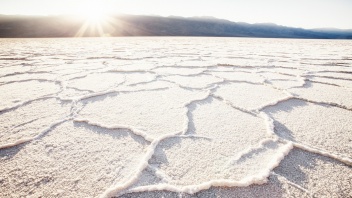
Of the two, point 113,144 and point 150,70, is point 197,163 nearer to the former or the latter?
point 113,144

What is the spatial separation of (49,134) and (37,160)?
0.17 metres

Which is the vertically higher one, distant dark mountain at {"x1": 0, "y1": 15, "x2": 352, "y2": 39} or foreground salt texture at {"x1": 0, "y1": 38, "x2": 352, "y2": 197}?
distant dark mountain at {"x1": 0, "y1": 15, "x2": 352, "y2": 39}

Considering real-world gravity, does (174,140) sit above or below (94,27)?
below

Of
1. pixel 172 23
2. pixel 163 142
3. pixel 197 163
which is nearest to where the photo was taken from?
pixel 197 163

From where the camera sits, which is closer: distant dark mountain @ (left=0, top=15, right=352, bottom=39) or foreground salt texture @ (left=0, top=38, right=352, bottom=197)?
foreground salt texture @ (left=0, top=38, right=352, bottom=197)

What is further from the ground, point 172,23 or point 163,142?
point 172,23

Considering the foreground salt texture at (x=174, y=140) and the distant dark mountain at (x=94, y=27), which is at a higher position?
the distant dark mountain at (x=94, y=27)

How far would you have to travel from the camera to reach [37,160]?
686 mm

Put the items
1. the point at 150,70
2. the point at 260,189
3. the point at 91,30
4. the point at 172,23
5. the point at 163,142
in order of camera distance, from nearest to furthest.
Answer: the point at 260,189 → the point at 163,142 → the point at 150,70 → the point at 91,30 → the point at 172,23

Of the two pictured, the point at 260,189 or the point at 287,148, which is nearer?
the point at 260,189

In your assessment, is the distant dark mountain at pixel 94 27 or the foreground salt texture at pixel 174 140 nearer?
the foreground salt texture at pixel 174 140

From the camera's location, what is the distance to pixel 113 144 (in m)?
0.78

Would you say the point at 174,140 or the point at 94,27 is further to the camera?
the point at 94,27

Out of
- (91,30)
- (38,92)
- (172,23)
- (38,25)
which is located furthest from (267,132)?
(172,23)
